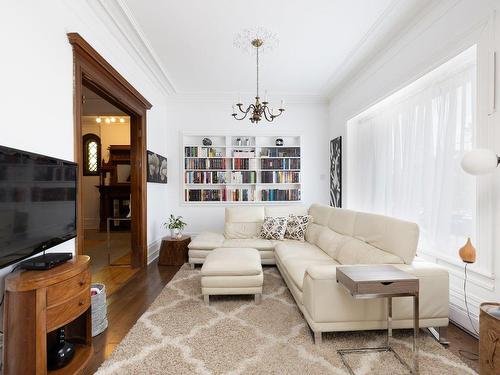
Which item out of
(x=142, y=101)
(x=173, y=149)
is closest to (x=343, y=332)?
(x=142, y=101)

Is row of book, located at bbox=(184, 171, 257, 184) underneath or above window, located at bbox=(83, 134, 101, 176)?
underneath

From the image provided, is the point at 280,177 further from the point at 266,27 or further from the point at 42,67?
the point at 42,67

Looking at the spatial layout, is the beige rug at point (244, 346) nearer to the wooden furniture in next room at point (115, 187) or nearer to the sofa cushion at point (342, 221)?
the sofa cushion at point (342, 221)

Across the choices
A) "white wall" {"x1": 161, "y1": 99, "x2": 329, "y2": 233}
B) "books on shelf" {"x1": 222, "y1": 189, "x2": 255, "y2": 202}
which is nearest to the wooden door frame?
"white wall" {"x1": 161, "y1": 99, "x2": 329, "y2": 233}

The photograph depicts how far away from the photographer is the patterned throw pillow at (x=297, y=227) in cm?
407

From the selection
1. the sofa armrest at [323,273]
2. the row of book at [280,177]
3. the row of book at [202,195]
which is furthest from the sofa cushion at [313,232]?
the row of book at [202,195]

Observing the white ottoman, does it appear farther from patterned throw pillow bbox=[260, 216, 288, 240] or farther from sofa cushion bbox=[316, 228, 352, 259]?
patterned throw pillow bbox=[260, 216, 288, 240]

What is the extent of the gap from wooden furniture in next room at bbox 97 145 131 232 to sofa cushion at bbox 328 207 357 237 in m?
5.35

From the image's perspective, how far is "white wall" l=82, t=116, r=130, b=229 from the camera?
6.87 meters

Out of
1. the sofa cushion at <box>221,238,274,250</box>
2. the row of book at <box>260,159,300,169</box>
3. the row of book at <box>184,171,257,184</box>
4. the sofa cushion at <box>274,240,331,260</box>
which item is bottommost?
the sofa cushion at <box>221,238,274,250</box>

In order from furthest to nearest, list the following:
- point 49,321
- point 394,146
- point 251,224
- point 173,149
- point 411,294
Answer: point 173,149
point 251,224
point 394,146
point 411,294
point 49,321

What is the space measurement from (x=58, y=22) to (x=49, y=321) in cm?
223

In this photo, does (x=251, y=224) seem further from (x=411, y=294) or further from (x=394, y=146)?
(x=411, y=294)

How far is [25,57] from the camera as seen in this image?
179cm
